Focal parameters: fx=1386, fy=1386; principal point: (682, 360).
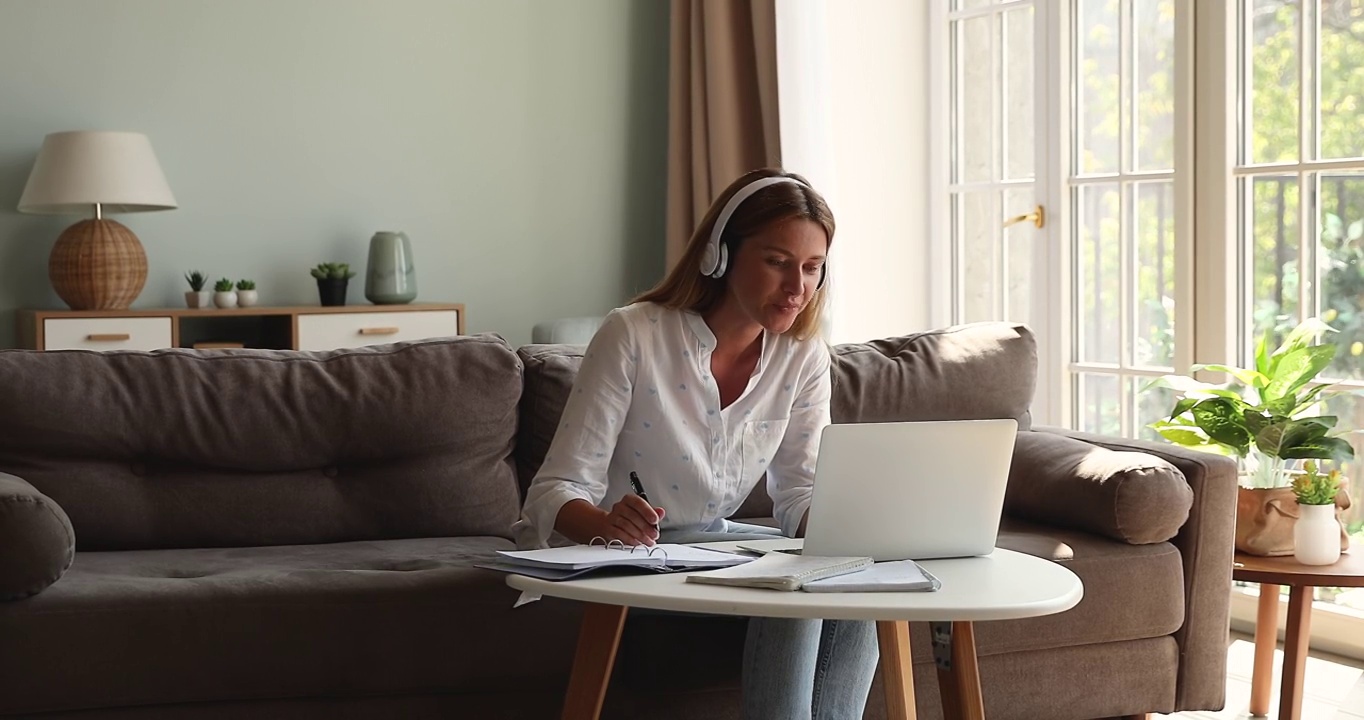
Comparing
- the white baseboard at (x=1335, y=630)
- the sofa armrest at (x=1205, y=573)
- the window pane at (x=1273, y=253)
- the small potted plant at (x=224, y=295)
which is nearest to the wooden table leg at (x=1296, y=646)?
the sofa armrest at (x=1205, y=573)

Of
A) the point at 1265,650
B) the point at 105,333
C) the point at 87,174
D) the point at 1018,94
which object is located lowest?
the point at 1265,650

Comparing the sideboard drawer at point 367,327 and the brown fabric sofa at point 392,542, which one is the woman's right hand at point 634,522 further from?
the sideboard drawer at point 367,327

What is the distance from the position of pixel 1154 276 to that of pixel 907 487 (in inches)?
90.6

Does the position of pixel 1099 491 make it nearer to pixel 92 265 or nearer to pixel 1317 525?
pixel 1317 525

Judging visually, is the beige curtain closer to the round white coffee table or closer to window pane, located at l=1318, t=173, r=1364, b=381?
window pane, located at l=1318, t=173, r=1364, b=381

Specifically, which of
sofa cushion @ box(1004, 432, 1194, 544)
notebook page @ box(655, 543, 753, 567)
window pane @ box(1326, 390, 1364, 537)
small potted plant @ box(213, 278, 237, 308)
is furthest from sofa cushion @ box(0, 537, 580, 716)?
small potted plant @ box(213, 278, 237, 308)

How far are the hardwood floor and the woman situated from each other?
1.02 metres

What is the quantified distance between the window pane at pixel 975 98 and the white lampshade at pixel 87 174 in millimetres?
2437

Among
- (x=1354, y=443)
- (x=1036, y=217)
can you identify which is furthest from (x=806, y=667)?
(x=1036, y=217)

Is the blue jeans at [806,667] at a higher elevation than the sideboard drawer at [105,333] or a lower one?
lower

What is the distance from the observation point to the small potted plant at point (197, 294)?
4102 mm

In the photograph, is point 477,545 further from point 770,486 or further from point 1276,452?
point 1276,452

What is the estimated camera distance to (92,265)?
391 centimetres

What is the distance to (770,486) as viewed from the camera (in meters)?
2.16
